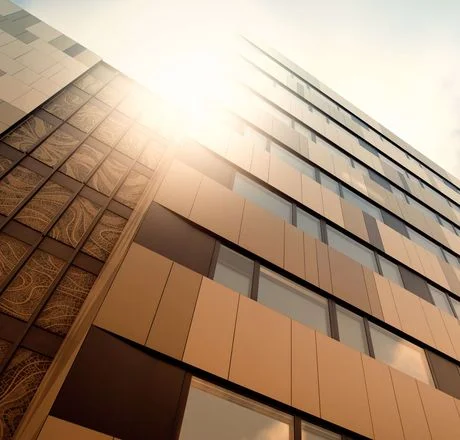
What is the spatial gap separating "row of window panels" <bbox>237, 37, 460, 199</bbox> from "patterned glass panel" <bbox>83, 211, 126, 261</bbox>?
1406 centimetres

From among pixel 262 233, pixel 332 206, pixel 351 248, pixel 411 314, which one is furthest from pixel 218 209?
pixel 411 314

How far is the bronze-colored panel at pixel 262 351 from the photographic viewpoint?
5.36 metres

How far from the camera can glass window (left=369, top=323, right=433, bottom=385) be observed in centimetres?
766

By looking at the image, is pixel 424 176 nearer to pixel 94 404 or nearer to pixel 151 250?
pixel 151 250

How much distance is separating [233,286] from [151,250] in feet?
5.79

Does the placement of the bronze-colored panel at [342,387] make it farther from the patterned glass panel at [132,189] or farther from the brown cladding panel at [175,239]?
the patterned glass panel at [132,189]

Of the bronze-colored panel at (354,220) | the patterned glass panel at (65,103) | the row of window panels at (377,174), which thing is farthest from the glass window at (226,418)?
the row of window panels at (377,174)

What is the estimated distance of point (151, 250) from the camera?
5.97 meters

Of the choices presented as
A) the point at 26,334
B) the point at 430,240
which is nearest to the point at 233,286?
the point at 26,334

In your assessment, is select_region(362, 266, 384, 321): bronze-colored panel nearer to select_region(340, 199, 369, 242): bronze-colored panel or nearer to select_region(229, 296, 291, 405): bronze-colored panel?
select_region(340, 199, 369, 242): bronze-colored panel

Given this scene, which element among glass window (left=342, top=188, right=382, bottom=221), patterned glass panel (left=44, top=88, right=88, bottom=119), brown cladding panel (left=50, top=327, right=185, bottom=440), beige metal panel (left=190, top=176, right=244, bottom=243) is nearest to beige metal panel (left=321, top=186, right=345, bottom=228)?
glass window (left=342, top=188, right=382, bottom=221)

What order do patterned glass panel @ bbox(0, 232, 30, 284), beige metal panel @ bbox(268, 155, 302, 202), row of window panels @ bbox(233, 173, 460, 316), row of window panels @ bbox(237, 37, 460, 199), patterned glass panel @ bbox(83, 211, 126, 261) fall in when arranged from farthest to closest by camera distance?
row of window panels @ bbox(237, 37, 460, 199)
beige metal panel @ bbox(268, 155, 302, 202)
row of window panels @ bbox(233, 173, 460, 316)
patterned glass panel @ bbox(83, 211, 126, 261)
patterned glass panel @ bbox(0, 232, 30, 284)

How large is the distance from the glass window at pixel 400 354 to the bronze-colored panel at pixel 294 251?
225cm

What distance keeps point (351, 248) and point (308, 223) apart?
1.57 meters
